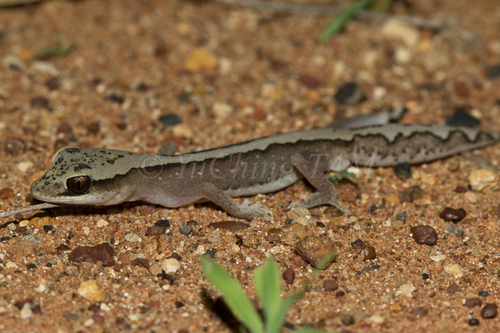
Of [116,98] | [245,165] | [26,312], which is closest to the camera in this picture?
[26,312]

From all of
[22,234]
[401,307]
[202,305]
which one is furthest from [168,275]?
[401,307]

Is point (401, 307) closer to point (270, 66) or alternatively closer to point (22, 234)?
point (22, 234)

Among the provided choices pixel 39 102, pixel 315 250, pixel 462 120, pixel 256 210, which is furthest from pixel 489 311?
pixel 39 102

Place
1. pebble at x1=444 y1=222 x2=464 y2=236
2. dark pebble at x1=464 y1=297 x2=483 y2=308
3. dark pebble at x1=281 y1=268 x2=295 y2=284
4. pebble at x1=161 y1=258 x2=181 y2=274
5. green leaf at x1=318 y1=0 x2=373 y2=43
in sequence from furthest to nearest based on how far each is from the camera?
green leaf at x1=318 y1=0 x2=373 y2=43 → pebble at x1=444 y1=222 x2=464 y2=236 → pebble at x1=161 y1=258 x2=181 y2=274 → dark pebble at x1=281 y1=268 x2=295 y2=284 → dark pebble at x1=464 y1=297 x2=483 y2=308

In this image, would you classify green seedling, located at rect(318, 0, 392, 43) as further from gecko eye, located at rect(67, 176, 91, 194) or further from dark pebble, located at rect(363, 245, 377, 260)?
gecko eye, located at rect(67, 176, 91, 194)

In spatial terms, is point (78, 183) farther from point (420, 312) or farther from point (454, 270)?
point (454, 270)

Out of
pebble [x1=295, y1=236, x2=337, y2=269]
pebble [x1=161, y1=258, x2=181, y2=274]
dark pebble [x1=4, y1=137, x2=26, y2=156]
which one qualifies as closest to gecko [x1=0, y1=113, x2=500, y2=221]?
pebble [x1=295, y1=236, x2=337, y2=269]

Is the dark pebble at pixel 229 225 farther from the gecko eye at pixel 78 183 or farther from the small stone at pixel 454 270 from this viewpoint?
the small stone at pixel 454 270
